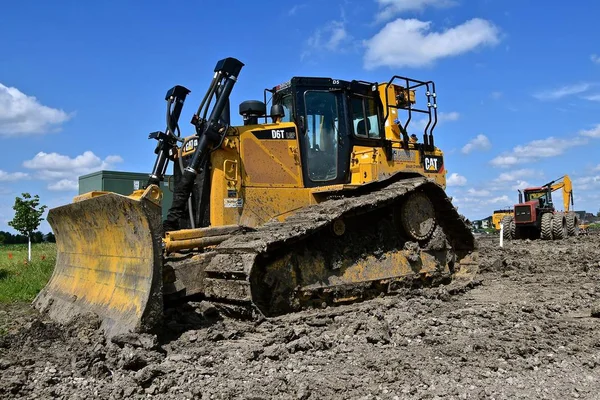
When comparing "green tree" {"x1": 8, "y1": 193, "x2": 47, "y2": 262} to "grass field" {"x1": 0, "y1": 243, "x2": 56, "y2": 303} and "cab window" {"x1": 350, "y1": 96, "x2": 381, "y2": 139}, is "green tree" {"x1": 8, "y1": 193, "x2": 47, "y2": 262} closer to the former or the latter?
"grass field" {"x1": 0, "y1": 243, "x2": 56, "y2": 303}

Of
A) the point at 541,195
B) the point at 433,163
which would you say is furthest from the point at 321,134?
the point at 541,195

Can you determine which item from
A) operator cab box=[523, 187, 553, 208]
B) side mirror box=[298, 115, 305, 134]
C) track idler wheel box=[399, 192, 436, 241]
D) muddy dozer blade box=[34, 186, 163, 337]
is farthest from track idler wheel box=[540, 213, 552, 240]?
muddy dozer blade box=[34, 186, 163, 337]

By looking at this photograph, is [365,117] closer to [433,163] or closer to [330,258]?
[433,163]

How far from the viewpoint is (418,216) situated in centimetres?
788

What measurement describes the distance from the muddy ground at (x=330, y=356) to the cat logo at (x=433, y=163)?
2929 mm

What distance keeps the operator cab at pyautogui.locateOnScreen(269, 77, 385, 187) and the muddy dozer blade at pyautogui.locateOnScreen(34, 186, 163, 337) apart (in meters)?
2.74

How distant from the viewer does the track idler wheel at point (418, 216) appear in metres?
7.70

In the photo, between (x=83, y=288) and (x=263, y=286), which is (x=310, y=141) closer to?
(x=263, y=286)

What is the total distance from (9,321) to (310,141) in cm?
431

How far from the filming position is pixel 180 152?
7648 millimetres

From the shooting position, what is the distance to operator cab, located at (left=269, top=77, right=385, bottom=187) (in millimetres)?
7582

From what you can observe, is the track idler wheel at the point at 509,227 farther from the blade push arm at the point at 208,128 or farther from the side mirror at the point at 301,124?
the blade push arm at the point at 208,128

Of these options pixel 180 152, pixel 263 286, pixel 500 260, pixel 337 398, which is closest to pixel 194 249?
pixel 263 286

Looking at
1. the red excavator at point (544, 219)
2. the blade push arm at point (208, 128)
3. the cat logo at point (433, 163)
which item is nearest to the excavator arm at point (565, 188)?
the red excavator at point (544, 219)
